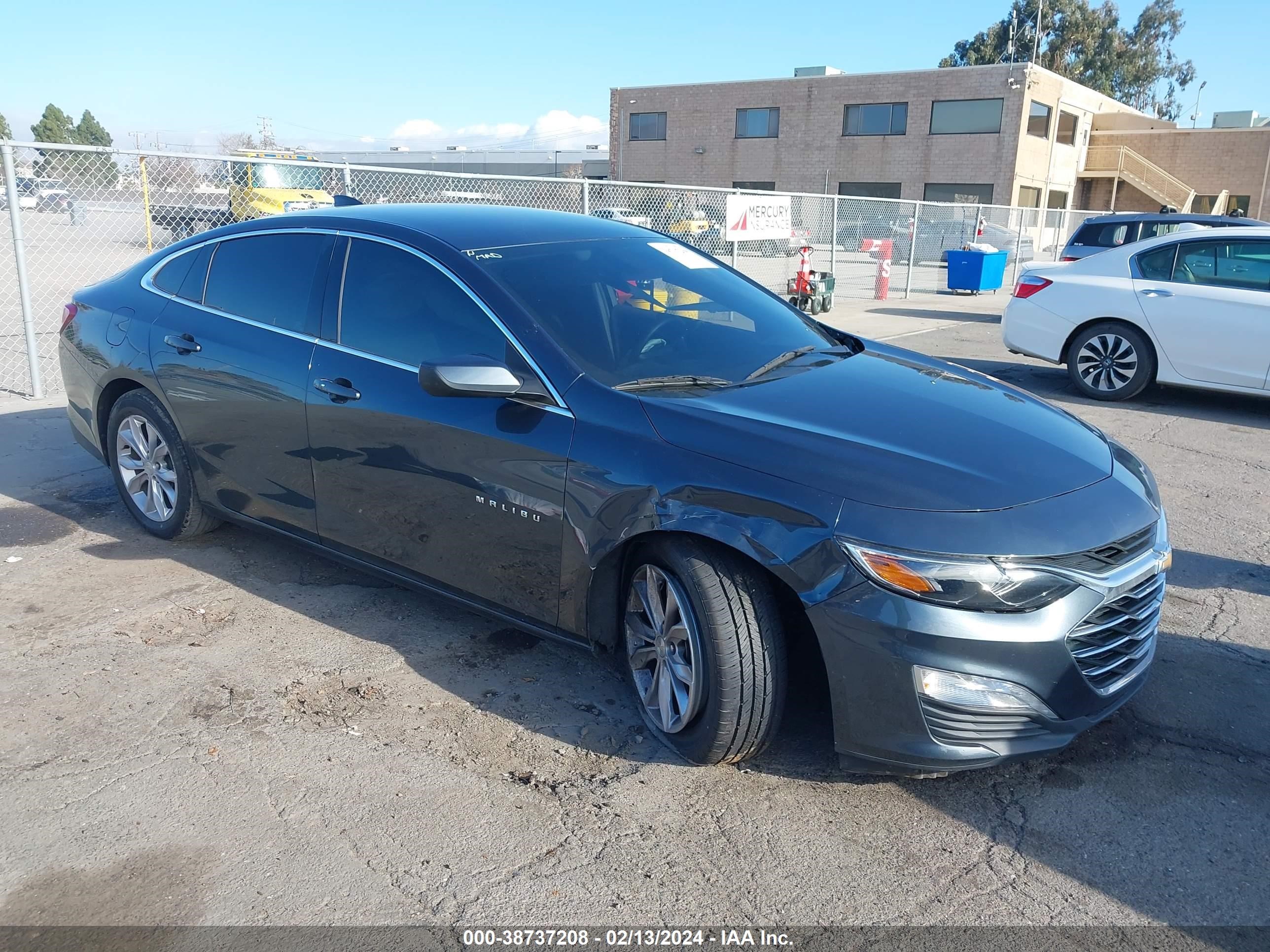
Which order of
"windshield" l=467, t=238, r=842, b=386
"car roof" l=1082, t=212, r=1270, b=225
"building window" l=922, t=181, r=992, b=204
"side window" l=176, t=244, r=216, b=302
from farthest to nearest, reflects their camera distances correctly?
"building window" l=922, t=181, r=992, b=204 < "car roof" l=1082, t=212, r=1270, b=225 < "side window" l=176, t=244, r=216, b=302 < "windshield" l=467, t=238, r=842, b=386

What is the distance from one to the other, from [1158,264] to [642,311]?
6648 millimetres

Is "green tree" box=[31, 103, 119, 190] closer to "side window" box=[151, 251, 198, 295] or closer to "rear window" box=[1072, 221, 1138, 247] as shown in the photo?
"side window" box=[151, 251, 198, 295]

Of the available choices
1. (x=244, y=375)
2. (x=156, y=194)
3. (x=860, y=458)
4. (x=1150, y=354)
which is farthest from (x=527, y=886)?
(x=156, y=194)

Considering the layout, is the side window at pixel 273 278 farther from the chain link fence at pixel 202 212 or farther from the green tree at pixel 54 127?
the green tree at pixel 54 127

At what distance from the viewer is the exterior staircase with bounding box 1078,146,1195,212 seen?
1670 inches

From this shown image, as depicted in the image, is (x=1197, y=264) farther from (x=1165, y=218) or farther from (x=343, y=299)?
(x=343, y=299)

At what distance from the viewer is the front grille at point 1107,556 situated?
2.75 m

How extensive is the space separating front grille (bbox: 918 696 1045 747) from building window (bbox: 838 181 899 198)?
4154cm

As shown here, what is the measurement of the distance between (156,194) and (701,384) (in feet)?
33.4

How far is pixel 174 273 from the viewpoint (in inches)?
190

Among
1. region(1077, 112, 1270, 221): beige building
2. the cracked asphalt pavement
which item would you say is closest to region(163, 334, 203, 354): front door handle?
the cracked asphalt pavement

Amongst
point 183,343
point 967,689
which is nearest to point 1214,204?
point 183,343

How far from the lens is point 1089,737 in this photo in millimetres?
3365

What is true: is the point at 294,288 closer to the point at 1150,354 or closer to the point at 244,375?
the point at 244,375
